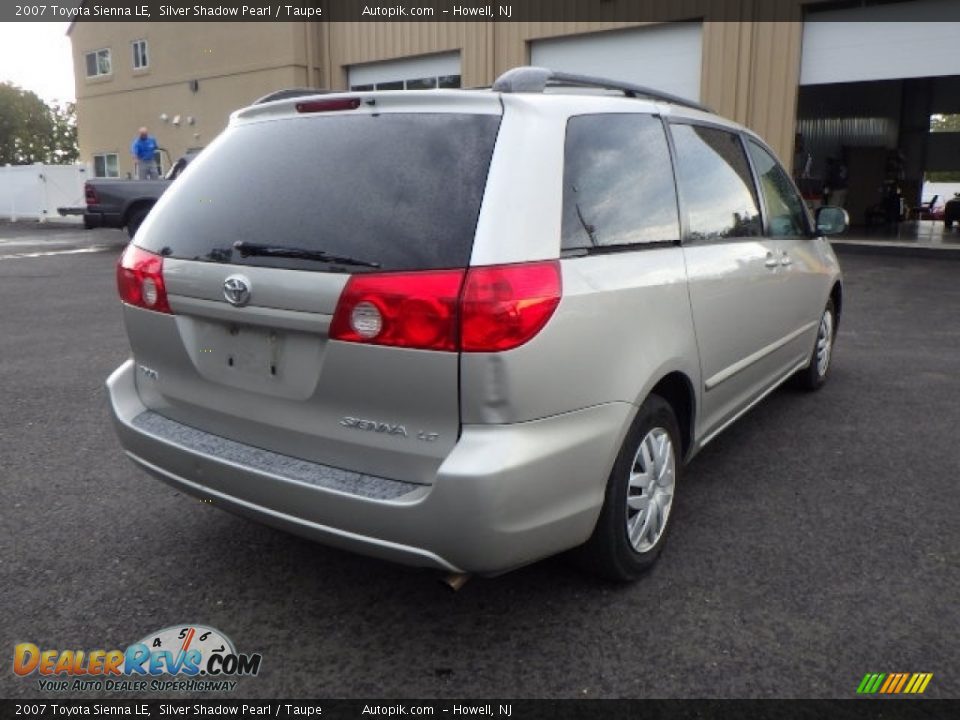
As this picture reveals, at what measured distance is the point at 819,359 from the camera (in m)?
5.29

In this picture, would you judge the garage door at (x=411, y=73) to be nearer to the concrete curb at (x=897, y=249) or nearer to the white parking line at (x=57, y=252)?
the white parking line at (x=57, y=252)

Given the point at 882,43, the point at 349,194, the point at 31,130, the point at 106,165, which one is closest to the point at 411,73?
the point at 882,43

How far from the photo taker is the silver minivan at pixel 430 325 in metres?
2.19

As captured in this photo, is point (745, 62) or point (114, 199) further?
point (114, 199)

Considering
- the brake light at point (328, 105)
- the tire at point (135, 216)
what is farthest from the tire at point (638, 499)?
the tire at point (135, 216)

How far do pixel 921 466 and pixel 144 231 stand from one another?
3.69 meters

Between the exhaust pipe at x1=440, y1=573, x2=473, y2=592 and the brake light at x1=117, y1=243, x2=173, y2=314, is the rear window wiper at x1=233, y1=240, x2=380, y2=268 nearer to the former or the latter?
the brake light at x1=117, y1=243, x2=173, y2=314

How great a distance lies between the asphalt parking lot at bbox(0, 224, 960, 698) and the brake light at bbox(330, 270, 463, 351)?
987mm

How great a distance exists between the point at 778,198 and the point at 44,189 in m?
26.7

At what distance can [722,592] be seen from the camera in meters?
2.78

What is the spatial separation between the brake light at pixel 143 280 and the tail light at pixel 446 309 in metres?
0.82

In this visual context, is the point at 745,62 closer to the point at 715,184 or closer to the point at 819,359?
the point at 819,359

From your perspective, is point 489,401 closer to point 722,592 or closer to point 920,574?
point 722,592

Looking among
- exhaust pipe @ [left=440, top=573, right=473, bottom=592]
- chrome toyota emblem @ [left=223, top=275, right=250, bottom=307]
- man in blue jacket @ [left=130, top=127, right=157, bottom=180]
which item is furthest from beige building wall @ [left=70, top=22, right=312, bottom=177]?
exhaust pipe @ [left=440, top=573, right=473, bottom=592]
